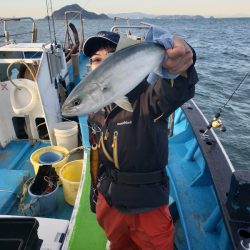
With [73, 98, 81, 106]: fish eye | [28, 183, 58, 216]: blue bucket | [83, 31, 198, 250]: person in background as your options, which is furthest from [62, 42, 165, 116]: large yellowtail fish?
[28, 183, 58, 216]: blue bucket

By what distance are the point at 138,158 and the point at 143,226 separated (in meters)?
0.56

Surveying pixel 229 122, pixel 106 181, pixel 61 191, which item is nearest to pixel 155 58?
pixel 106 181

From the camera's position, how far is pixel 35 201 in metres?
4.00

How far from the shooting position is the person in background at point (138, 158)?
2.12 metres

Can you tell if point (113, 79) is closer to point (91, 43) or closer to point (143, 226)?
point (91, 43)

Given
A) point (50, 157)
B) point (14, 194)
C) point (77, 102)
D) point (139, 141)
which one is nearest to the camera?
point (77, 102)

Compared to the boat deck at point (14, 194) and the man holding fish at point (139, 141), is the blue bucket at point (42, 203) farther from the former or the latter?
the man holding fish at point (139, 141)

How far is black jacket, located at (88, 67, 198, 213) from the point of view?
212cm

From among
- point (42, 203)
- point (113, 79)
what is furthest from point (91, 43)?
point (42, 203)

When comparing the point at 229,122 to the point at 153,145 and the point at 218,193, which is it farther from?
the point at 153,145

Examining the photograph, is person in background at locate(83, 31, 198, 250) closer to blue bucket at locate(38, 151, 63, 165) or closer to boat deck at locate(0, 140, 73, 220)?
boat deck at locate(0, 140, 73, 220)

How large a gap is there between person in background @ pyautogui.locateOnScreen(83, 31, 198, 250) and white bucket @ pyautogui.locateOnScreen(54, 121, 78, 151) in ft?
10.1

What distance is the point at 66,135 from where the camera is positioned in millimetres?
5441

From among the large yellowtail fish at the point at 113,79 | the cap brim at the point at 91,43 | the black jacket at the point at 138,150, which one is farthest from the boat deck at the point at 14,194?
the large yellowtail fish at the point at 113,79
